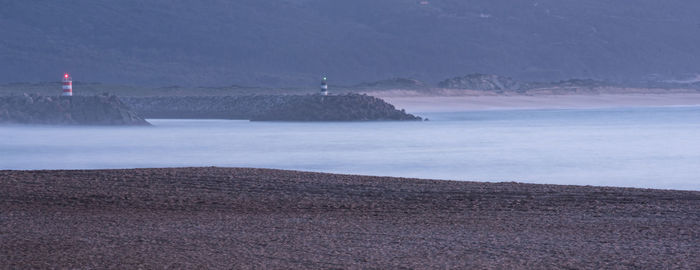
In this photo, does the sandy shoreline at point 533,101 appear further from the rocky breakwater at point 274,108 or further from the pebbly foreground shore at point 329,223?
the pebbly foreground shore at point 329,223

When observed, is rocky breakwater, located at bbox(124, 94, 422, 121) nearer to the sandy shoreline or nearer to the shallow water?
the shallow water

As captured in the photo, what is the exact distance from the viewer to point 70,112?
3133 centimetres

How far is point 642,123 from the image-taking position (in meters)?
32.8

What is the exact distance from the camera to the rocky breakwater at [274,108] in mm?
33656

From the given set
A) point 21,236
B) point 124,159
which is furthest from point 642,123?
point 21,236

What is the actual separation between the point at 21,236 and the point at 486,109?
124 ft

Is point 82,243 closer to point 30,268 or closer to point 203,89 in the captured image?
point 30,268

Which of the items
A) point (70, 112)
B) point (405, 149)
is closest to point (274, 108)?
point (70, 112)

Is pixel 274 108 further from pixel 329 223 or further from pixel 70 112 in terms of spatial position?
pixel 329 223

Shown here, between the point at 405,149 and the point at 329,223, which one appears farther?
the point at 405,149

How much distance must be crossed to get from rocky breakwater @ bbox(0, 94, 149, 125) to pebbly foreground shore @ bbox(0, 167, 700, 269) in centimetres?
1861

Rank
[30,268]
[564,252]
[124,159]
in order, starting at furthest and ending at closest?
[124,159]
[564,252]
[30,268]

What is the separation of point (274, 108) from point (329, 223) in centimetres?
2755

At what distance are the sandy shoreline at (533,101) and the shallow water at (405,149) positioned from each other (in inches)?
493
